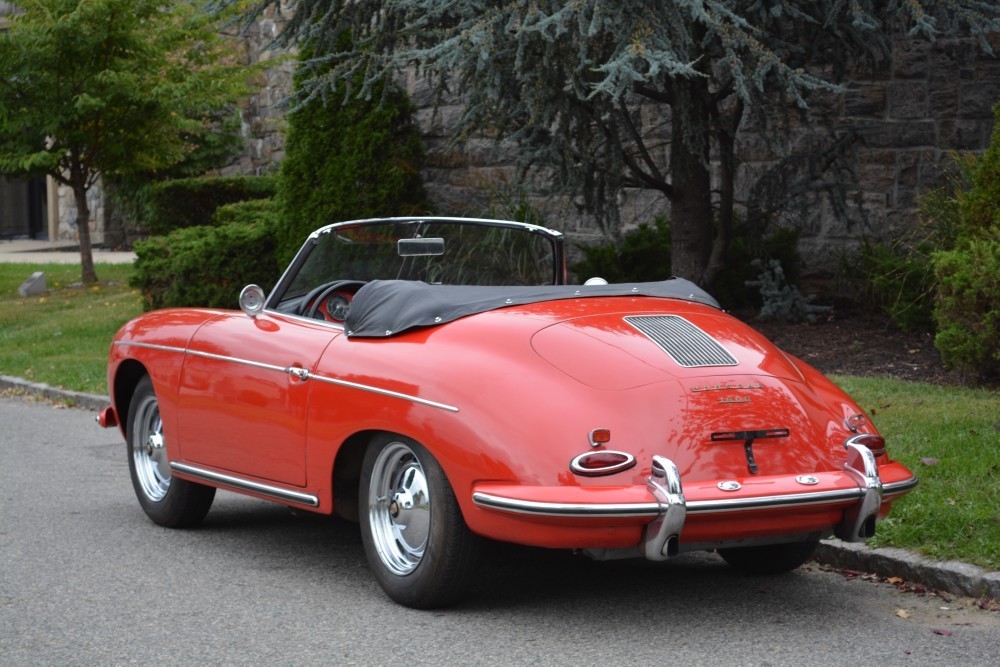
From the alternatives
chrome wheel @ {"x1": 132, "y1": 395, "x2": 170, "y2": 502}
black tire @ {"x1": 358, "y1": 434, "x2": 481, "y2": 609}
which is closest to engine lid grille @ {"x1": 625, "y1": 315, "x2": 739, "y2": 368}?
black tire @ {"x1": 358, "y1": 434, "x2": 481, "y2": 609}

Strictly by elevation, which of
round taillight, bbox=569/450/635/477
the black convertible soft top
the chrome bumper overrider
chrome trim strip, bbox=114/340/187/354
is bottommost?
the chrome bumper overrider

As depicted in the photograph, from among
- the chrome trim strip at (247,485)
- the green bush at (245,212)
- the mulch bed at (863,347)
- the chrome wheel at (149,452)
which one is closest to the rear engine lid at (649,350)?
the chrome trim strip at (247,485)

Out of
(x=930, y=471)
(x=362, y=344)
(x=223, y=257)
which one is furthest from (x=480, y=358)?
(x=223, y=257)

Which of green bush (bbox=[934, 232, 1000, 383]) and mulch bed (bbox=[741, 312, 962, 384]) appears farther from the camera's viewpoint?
mulch bed (bbox=[741, 312, 962, 384])

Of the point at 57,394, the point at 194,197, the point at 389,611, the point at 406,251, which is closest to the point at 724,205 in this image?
the point at 57,394

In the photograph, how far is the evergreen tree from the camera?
9.53 meters

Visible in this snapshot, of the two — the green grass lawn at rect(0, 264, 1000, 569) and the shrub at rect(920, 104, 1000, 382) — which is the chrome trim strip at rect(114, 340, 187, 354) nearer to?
the green grass lawn at rect(0, 264, 1000, 569)

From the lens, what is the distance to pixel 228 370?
20.1 feet

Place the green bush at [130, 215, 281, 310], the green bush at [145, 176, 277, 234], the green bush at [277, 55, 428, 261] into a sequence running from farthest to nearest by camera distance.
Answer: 1. the green bush at [145, 176, 277, 234]
2. the green bush at [130, 215, 281, 310]
3. the green bush at [277, 55, 428, 261]

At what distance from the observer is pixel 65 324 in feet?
55.1

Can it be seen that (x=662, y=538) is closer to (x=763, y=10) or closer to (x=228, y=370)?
(x=228, y=370)

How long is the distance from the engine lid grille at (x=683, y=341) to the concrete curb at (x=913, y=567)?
1174 mm

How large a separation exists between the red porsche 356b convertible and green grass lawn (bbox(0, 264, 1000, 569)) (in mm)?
624

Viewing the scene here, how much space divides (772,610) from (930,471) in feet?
6.49
